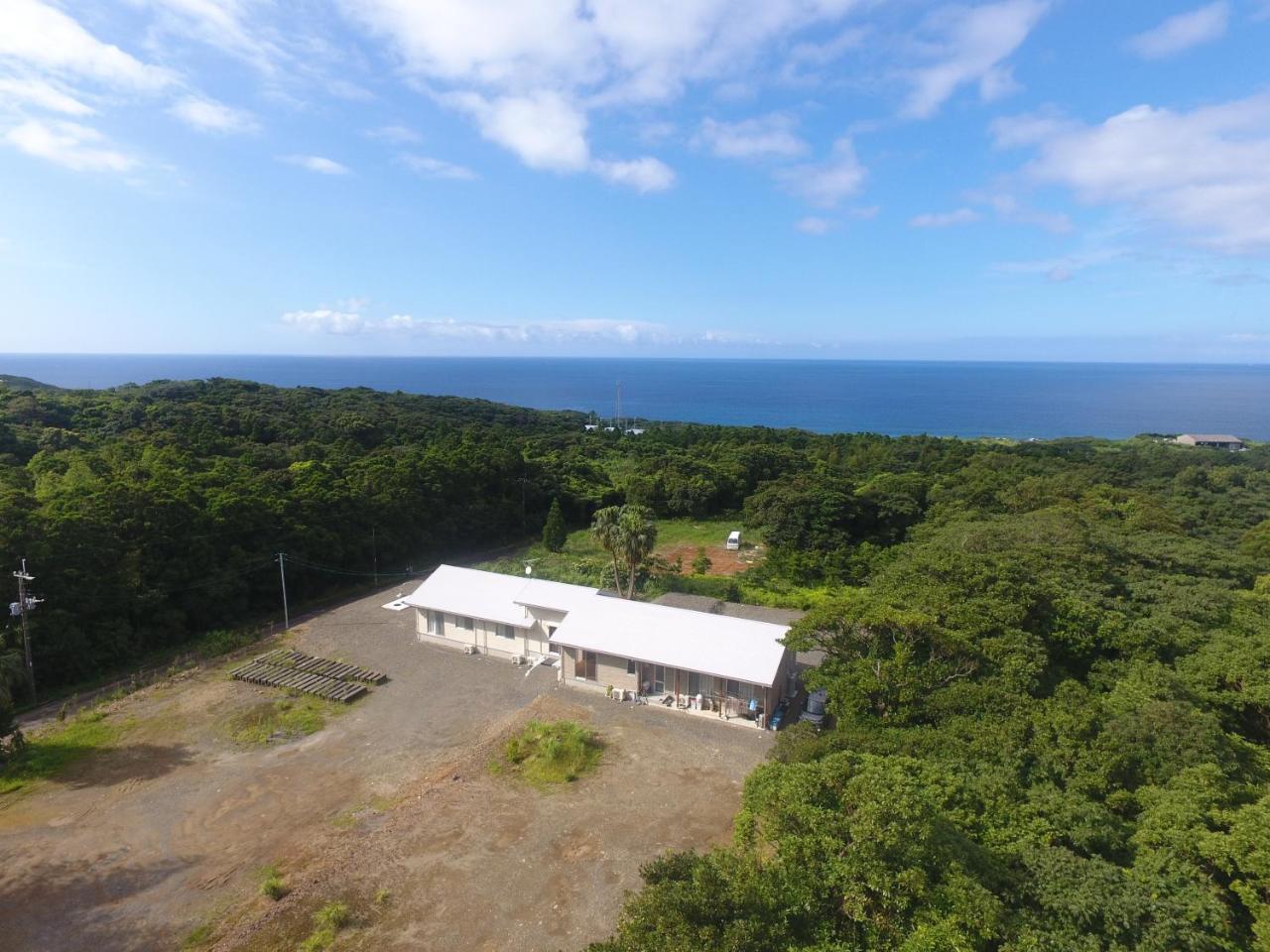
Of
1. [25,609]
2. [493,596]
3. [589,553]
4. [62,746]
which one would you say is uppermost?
[25,609]

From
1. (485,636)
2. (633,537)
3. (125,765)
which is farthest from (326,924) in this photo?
(633,537)

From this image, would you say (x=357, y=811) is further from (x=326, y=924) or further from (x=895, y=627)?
(x=895, y=627)

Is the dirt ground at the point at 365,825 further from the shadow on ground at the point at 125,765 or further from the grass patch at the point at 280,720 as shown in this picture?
the grass patch at the point at 280,720

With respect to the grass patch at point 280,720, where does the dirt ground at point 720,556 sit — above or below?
below

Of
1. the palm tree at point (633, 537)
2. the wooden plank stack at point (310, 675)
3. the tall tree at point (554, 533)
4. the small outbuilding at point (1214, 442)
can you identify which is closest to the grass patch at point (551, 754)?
the wooden plank stack at point (310, 675)

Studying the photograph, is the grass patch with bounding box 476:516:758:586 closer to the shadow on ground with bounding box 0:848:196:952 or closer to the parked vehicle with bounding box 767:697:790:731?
the parked vehicle with bounding box 767:697:790:731

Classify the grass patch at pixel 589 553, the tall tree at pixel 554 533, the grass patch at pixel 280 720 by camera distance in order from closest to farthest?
1. the grass patch at pixel 280 720
2. the grass patch at pixel 589 553
3. the tall tree at pixel 554 533

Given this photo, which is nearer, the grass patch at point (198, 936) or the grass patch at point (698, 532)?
the grass patch at point (198, 936)
